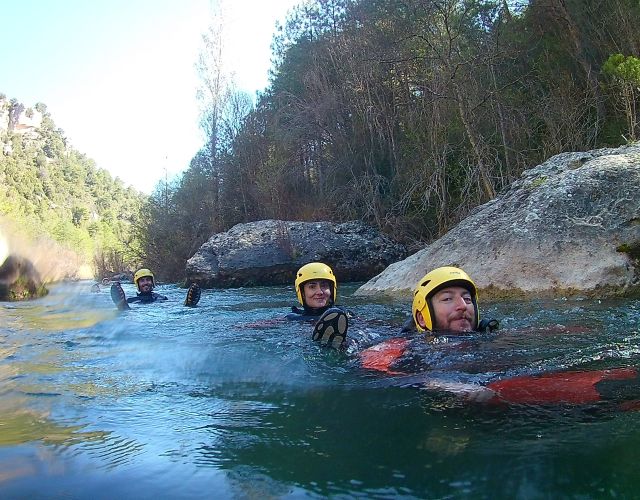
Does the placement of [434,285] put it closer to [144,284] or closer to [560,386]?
[560,386]

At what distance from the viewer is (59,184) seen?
106500mm

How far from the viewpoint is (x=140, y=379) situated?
320 centimetres

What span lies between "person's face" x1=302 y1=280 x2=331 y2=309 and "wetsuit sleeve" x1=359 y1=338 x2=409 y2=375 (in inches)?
82.8

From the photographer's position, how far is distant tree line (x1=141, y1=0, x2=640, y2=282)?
37.1 ft

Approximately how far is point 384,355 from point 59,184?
11564 cm

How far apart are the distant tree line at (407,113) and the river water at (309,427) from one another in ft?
23.1

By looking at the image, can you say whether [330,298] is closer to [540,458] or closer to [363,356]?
[363,356]

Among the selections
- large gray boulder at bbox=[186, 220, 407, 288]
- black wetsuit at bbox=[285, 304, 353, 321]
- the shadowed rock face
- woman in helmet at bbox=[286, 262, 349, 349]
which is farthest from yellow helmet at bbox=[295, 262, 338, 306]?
the shadowed rock face

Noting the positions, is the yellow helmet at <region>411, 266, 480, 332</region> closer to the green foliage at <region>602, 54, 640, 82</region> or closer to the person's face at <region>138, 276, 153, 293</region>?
the green foliage at <region>602, 54, 640, 82</region>

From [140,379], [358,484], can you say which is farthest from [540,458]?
[140,379]

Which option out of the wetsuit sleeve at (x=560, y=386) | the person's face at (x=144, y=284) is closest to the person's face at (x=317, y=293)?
the wetsuit sleeve at (x=560, y=386)

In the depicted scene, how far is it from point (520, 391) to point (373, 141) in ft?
47.6

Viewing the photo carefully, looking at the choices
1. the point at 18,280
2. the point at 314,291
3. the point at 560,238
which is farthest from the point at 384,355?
the point at 18,280

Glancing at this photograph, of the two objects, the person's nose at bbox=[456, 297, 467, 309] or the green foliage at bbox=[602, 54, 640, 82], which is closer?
the person's nose at bbox=[456, 297, 467, 309]
